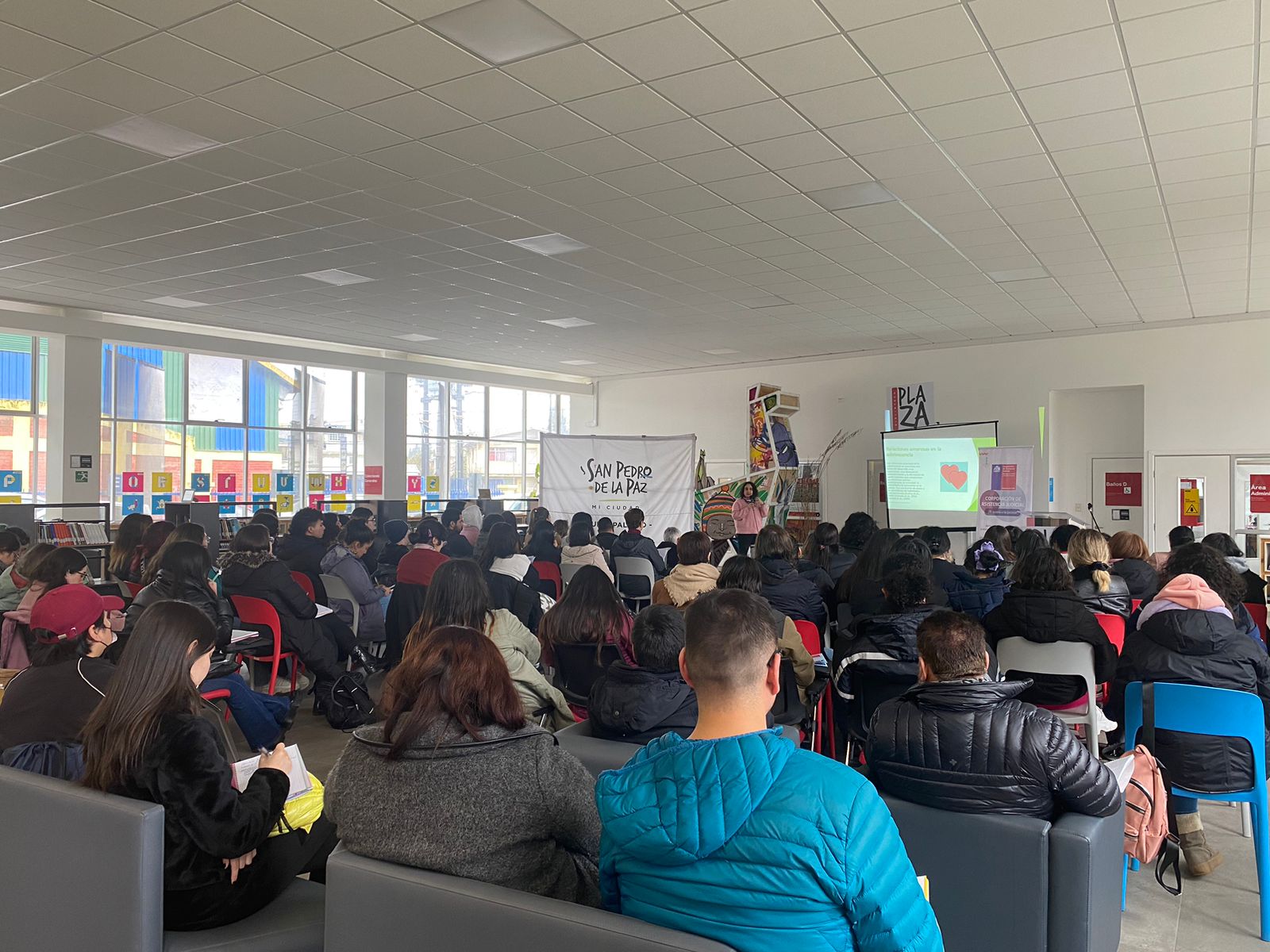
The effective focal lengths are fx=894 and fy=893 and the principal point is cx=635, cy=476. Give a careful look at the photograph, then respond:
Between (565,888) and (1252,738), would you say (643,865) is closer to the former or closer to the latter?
(565,888)

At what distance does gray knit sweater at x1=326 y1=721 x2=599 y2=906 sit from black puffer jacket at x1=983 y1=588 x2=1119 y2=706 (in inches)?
105

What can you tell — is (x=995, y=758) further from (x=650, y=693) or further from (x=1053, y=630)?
(x=1053, y=630)

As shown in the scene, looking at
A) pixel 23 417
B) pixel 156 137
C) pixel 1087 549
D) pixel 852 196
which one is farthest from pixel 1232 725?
pixel 23 417

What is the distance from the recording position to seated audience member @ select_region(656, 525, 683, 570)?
25.7 ft

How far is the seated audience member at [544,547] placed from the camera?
7.61 meters

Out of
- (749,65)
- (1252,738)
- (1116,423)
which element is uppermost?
(749,65)

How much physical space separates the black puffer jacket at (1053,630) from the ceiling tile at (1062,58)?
243 centimetres

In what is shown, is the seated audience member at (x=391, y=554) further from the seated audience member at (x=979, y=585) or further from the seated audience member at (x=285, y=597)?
the seated audience member at (x=979, y=585)

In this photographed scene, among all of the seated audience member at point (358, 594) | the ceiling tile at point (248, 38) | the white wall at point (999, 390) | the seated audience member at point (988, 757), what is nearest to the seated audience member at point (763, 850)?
the seated audience member at point (988, 757)

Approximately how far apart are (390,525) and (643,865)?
6.56m

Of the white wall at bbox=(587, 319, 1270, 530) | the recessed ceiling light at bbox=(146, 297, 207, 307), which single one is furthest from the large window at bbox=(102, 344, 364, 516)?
the white wall at bbox=(587, 319, 1270, 530)

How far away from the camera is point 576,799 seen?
1771mm

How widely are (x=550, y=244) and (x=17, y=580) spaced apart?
178 inches

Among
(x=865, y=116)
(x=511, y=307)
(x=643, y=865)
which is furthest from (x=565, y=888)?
(x=511, y=307)
